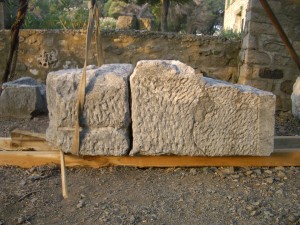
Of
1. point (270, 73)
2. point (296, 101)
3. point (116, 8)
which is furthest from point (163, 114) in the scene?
point (116, 8)

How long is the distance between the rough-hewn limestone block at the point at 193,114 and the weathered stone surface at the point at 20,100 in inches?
83.7

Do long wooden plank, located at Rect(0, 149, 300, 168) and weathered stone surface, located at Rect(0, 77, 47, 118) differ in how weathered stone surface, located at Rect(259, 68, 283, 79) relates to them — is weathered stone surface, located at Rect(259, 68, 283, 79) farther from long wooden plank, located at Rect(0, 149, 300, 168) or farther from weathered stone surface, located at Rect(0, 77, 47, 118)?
weathered stone surface, located at Rect(0, 77, 47, 118)

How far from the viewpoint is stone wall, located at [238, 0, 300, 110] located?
411 cm

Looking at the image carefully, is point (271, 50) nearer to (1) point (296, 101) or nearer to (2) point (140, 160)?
(1) point (296, 101)

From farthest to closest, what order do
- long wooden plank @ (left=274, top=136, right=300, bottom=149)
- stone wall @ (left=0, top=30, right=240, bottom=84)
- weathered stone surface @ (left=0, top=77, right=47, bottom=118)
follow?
stone wall @ (left=0, top=30, right=240, bottom=84)
weathered stone surface @ (left=0, top=77, right=47, bottom=118)
long wooden plank @ (left=274, top=136, right=300, bottom=149)

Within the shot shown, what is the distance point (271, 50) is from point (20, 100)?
2.87 m

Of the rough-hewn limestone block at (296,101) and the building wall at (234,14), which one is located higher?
the building wall at (234,14)

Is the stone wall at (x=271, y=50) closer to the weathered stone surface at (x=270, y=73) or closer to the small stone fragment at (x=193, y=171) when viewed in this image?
the weathered stone surface at (x=270, y=73)

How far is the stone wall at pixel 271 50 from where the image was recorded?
13.5 ft

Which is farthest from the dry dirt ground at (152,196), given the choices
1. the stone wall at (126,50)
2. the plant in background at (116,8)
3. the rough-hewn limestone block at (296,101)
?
the plant in background at (116,8)

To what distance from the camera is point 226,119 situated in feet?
6.86

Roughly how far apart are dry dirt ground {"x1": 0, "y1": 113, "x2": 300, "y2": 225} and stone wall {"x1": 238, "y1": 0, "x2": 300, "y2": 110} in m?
2.18

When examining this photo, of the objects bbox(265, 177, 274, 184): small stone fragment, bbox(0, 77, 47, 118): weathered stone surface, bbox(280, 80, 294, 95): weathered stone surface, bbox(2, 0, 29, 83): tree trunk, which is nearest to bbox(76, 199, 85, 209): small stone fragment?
bbox(265, 177, 274, 184): small stone fragment

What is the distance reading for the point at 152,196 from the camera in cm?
191
